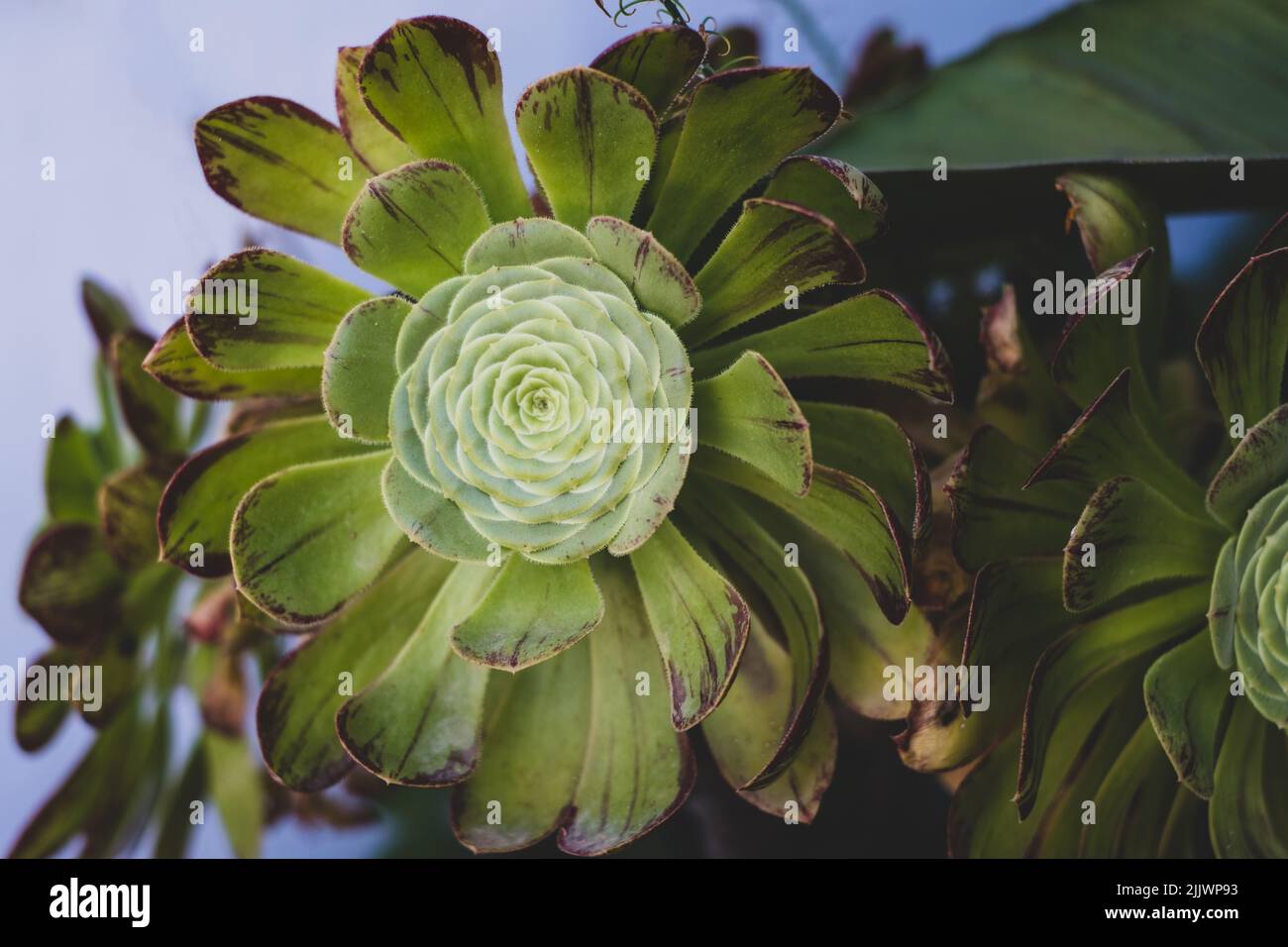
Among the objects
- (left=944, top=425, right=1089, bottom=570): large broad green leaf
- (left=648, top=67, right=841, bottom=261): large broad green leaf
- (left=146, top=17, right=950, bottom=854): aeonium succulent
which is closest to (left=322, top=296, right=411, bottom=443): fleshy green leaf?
(left=146, top=17, right=950, bottom=854): aeonium succulent

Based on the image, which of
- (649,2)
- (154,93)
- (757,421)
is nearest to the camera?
(757,421)

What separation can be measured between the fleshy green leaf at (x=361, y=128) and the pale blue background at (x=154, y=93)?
150 millimetres

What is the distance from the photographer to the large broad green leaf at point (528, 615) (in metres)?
0.38

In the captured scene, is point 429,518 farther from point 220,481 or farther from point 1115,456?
point 1115,456

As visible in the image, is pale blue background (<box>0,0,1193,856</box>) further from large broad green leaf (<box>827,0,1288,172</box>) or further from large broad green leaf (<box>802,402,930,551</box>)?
large broad green leaf (<box>802,402,930,551</box>)

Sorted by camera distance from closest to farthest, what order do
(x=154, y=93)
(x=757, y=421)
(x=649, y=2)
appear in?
(x=757, y=421) < (x=649, y=2) < (x=154, y=93)

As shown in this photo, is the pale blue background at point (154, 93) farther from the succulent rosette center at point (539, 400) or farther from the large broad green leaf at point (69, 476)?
the succulent rosette center at point (539, 400)

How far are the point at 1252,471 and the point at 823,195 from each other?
0.66 feet

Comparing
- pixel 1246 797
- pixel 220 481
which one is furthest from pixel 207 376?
pixel 1246 797

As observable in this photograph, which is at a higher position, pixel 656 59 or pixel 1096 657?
pixel 656 59

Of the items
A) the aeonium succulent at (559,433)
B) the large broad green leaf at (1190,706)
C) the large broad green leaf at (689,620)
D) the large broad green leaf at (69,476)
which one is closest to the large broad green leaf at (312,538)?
the aeonium succulent at (559,433)

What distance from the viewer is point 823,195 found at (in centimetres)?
40
